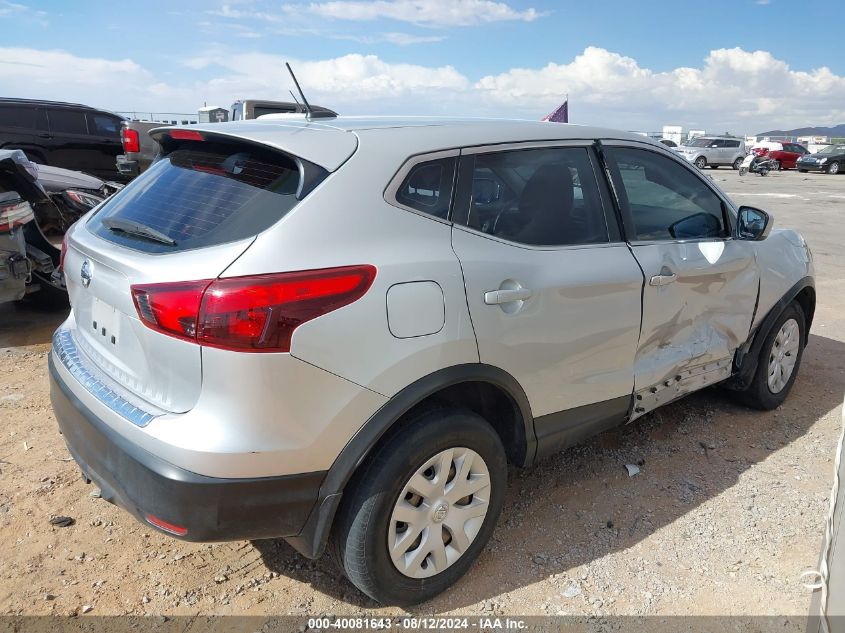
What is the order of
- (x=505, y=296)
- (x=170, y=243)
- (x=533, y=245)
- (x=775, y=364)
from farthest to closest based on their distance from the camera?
(x=775, y=364), (x=533, y=245), (x=505, y=296), (x=170, y=243)

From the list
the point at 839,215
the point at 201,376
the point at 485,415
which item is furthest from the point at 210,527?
the point at 839,215

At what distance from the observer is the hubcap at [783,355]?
163 inches

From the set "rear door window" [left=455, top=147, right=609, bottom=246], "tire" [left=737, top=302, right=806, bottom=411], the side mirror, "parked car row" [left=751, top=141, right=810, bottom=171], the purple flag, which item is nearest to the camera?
"rear door window" [left=455, top=147, right=609, bottom=246]

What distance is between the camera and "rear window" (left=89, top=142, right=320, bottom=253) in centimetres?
211

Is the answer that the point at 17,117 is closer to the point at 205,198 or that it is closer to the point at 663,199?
the point at 205,198

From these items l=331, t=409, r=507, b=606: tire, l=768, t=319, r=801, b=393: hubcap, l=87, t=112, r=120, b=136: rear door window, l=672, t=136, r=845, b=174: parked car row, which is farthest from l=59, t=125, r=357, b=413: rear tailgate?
l=672, t=136, r=845, b=174: parked car row

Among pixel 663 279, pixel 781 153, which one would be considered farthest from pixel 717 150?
pixel 663 279

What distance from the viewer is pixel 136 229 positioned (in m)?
Answer: 2.34

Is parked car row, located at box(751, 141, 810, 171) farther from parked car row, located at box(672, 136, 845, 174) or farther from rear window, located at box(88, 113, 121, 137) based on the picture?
rear window, located at box(88, 113, 121, 137)

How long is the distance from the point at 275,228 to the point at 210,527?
963 mm

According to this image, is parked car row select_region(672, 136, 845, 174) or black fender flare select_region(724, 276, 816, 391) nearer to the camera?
black fender flare select_region(724, 276, 816, 391)

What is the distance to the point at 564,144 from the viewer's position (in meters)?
2.94

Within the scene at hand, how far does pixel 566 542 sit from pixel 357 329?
1.56m

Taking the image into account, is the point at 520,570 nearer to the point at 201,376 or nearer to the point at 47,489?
the point at 201,376
